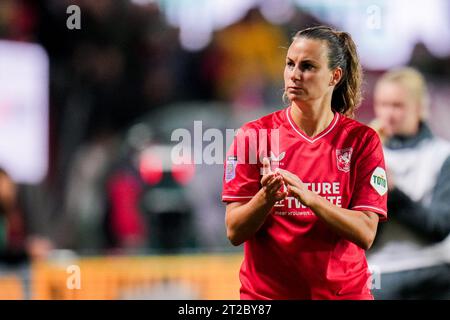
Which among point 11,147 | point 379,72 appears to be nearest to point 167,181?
point 11,147

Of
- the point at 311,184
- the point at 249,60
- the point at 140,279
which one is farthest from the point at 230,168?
the point at 249,60

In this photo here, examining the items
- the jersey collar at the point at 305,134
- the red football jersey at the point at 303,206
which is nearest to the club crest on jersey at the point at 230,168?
the red football jersey at the point at 303,206

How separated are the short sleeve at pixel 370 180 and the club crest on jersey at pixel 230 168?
44 centimetres

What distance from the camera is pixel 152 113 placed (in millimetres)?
8656

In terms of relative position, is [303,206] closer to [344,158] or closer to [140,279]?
[344,158]

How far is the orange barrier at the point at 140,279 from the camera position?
645 centimetres

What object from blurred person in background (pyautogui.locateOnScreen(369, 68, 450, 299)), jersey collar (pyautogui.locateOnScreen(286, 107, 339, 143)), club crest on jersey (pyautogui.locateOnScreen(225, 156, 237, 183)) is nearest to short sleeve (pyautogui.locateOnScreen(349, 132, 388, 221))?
jersey collar (pyautogui.locateOnScreen(286, 107, 339, 143))

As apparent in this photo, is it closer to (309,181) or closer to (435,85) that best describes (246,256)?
(309,181)

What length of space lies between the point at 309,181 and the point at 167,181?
16.0 ft

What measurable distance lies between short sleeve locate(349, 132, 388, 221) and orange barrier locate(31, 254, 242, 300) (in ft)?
10.9

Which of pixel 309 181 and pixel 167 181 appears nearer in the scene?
pixel 309 181

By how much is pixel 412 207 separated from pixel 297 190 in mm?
1468

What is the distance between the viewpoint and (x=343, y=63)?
320 centimetres

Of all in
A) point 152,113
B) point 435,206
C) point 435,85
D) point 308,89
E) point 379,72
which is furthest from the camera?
point 435,85
